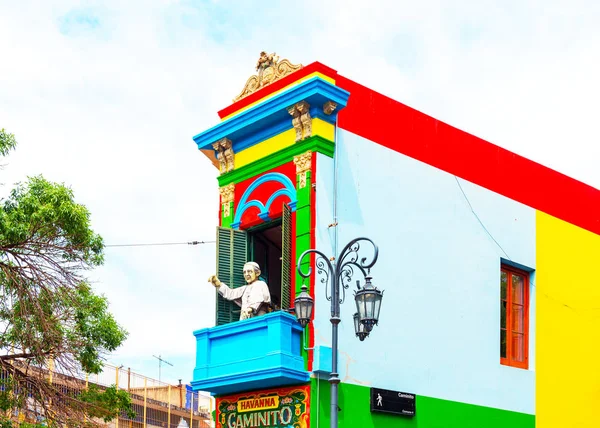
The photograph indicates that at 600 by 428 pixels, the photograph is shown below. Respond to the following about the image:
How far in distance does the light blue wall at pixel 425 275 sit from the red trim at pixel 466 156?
0.71ft

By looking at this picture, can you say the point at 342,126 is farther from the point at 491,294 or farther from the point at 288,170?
the point at 491,294

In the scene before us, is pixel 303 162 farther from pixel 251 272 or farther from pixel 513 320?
pixel 513 320

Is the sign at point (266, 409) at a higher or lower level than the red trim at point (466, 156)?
lower

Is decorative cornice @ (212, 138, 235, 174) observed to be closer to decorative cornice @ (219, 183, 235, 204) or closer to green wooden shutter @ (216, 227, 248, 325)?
decorative cornice @ (219, 183, 235, 204)

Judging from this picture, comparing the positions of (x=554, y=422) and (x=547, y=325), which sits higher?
(x=547, y=325)

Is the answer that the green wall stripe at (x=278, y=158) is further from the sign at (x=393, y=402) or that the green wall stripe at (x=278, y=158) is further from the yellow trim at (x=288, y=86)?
the sign at (x=393, y=402)

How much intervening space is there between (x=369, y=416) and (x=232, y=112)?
218 inches

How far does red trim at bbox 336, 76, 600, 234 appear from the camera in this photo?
1529 cm

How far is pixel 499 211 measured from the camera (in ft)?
56.6

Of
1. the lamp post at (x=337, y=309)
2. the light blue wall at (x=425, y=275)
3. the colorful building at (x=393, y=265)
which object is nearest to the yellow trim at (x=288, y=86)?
the colorful building at (x=393, y=265)

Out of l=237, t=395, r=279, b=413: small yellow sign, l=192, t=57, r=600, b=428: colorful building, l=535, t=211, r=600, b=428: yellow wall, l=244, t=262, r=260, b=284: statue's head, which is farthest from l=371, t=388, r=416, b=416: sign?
l=535, t=211, r=600, b=428: yellow wall

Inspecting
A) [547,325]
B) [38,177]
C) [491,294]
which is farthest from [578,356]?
[38,177]

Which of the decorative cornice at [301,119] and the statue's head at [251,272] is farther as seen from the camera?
the statue's head at [251,272]

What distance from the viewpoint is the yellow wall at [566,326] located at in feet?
57.2
